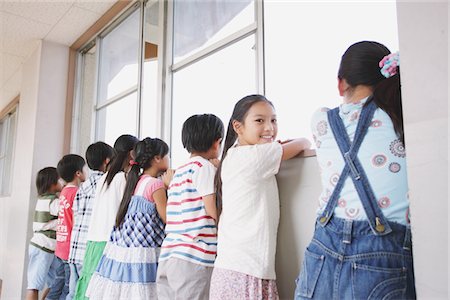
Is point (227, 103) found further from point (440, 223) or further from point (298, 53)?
point (440, 223)

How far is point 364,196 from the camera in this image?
0.93 m

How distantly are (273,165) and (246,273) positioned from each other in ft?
1.13

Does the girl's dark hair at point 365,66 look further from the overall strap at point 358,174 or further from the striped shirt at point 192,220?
the striped shirt at point 192,220

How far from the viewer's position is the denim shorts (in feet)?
9.02

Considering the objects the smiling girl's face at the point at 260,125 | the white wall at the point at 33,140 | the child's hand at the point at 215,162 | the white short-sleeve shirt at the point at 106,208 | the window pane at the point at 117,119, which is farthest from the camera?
the white wall at the point at 33,140

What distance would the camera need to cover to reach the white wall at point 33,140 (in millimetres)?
3771

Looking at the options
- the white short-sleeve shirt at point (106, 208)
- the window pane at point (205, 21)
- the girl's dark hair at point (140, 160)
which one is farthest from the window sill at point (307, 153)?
the window pane at point (205, 21)

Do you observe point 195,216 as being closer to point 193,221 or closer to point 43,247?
point 193,221

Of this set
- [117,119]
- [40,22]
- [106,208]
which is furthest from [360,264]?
[40,22]

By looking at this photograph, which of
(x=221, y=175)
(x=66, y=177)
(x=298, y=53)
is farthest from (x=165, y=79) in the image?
(x=221, y=175)

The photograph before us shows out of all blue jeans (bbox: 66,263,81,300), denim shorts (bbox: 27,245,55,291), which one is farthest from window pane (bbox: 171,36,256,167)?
denim shorts (bbox: 27,245,55,291)

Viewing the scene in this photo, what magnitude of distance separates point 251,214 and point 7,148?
5.81 meters

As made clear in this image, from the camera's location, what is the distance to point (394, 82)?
96cm

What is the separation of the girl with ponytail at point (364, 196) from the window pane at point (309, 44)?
0.65 m
